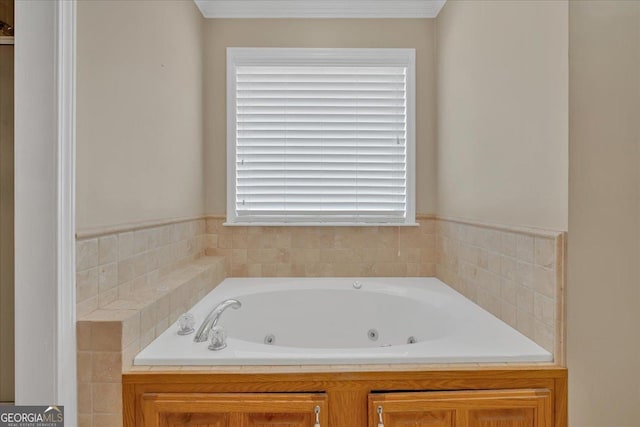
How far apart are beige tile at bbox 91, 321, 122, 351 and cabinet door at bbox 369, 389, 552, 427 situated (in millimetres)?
805

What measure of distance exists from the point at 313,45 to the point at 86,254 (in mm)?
1882

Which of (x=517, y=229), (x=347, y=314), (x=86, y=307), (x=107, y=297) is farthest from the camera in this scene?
(x=347, y=314)

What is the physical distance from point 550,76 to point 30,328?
1.82m

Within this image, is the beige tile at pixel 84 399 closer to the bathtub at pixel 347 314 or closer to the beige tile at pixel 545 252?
the bathtub at pixel 347 314

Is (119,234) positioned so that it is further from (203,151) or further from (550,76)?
(550,76)

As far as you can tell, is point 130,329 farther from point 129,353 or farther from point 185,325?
point 185,325

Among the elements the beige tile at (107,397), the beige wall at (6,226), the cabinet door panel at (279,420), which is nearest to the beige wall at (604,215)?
the cabinet door panel at (279,420)

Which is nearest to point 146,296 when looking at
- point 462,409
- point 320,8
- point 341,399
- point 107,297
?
point 107,297

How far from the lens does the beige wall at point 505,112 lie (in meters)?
1.31

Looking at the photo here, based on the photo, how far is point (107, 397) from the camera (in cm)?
120

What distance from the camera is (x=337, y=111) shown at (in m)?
2.54

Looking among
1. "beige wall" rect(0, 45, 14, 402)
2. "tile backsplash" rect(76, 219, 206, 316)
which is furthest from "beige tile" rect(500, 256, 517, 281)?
"beige wall" rect(0, 45, 14, 402)

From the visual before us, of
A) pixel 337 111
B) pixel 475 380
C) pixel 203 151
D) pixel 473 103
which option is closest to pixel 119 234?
pixel 203 151

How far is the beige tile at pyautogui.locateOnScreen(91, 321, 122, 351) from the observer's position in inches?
47.0
